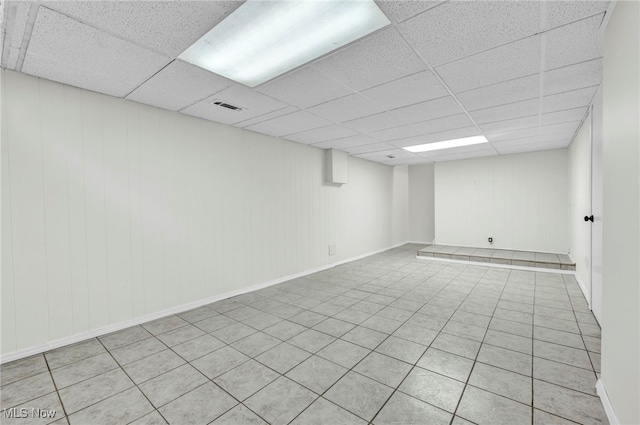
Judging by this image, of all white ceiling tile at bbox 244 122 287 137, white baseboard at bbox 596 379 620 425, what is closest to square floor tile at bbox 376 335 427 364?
white baseboard at bbox 596 379 620 425

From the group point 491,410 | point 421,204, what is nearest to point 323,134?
point 491,410

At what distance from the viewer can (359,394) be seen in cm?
196

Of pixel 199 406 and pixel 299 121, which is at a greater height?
pixel 299 121

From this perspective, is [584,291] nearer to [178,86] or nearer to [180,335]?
[180,335]

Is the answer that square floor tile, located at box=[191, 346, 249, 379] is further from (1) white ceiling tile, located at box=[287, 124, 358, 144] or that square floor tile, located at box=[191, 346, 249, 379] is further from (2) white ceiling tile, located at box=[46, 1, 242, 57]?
(1) white ceiling tile, located at box=[287, 124, 358, 144]

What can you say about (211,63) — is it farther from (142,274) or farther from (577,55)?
(577,55)

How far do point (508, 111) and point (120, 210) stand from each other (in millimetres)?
4944

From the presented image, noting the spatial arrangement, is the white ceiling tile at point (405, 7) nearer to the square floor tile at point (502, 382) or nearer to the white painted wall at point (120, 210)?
the square floor tile at point (502, 382)

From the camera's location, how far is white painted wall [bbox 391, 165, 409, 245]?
28.2ft

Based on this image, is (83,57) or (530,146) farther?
(530,146)

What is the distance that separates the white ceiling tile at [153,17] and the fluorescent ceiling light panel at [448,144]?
4.60 meters

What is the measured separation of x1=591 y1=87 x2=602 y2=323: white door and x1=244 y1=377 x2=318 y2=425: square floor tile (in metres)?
3.34

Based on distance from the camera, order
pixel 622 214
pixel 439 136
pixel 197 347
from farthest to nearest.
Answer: pixel 439 136, pixel 197 347, pixel 622 214

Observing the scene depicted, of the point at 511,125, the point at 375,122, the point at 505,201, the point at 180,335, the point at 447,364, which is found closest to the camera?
the point at 447,364
